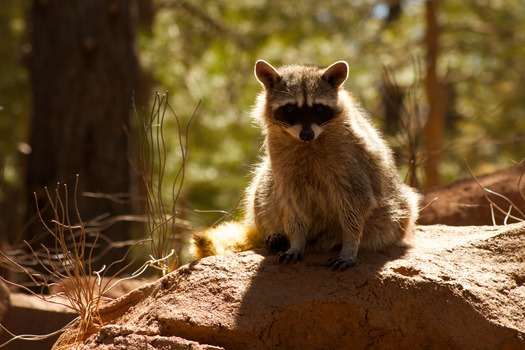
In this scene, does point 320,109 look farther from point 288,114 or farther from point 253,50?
point 253,50

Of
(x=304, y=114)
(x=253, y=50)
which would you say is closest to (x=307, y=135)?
(x=304, y=114)

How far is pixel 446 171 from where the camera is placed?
18.4 m

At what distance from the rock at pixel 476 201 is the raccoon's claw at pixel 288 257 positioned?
253cm

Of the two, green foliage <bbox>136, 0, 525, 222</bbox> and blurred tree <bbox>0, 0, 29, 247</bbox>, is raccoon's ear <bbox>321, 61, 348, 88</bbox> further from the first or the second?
green foliage <bbox>136, 0, 525, 222</bbox>

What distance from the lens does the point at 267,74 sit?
5.88 metres

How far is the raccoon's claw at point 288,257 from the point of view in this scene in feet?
17.2

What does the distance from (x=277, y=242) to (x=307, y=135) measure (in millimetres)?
924

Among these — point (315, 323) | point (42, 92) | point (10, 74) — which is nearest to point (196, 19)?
point (10, 74)

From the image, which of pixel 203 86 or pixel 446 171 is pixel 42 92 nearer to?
pixel 203 86

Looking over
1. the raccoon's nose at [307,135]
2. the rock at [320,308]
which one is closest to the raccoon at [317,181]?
the raccoon's nose at [307,135]

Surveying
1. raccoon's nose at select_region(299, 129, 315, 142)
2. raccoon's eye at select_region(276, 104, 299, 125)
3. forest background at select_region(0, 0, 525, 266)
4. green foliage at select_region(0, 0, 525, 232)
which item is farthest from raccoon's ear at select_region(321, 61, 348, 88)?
green foliage at select_region(0, 0, 525, 232)

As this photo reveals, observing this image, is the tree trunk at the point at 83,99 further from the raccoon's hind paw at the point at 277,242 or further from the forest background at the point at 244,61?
the raccoon's hind paw at the point at 277,242

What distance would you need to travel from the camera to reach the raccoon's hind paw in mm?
5688

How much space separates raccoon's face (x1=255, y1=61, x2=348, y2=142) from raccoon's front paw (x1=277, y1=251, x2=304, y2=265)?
2.61 ft
